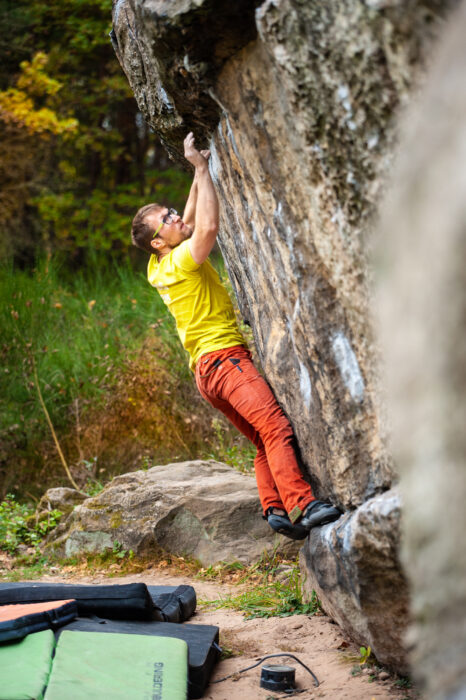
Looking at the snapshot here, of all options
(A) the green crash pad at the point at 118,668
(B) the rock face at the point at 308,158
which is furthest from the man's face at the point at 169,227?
(A) the green crash pad at the point at 118,668

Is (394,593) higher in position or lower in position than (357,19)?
lower

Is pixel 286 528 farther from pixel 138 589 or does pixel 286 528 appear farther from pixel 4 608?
pixel 4 608

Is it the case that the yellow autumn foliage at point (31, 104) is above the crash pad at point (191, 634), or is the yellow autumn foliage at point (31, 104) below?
above

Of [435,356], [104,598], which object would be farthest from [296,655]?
[435,356]

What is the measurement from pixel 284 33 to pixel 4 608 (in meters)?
2.79

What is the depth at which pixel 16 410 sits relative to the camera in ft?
26.1

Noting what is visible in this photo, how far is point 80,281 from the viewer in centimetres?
975

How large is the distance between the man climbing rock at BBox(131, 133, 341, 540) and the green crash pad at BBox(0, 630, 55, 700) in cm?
138

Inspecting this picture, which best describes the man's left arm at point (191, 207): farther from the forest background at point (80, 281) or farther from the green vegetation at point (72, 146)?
the green vegetation at point (72, 146)

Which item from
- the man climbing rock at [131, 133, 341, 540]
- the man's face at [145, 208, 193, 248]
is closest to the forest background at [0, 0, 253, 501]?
the man climbing rock at [131, 133, 341, 540]

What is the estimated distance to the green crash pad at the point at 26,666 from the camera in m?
2.43

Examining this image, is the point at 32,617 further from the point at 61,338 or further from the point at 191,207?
the point at 61,338

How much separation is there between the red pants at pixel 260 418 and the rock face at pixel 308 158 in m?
0.09

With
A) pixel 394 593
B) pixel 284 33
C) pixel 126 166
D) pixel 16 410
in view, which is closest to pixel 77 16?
pixel 126 166
